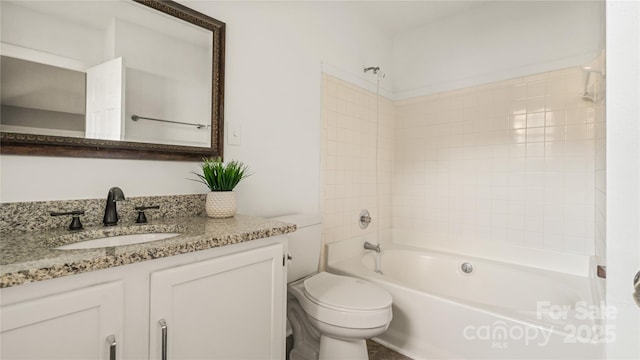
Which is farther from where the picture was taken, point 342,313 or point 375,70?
point 375,70

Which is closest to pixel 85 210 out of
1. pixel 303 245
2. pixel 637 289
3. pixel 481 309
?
pixel 303 245

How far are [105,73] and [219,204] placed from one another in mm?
672

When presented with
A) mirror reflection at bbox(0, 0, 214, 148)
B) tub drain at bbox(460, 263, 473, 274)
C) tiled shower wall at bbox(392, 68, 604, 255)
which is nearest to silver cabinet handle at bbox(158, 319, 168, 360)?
mirror reflection at bbox(0, 0, 214, 148)

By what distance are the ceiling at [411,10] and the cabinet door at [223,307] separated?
2.13 m

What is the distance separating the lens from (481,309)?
155cm

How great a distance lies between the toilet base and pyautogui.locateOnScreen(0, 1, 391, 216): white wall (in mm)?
776

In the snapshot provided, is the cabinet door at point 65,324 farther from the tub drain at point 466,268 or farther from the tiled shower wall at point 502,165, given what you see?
the tiled shower wall at point 502,165

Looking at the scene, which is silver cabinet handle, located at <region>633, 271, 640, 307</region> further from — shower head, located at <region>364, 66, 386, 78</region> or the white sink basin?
shower head, located at <region>364, 66, 386, 78</region>

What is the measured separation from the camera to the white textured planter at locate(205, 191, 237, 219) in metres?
1.33

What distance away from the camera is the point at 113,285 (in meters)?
0.74

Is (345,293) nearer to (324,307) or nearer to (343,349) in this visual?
(324,307)

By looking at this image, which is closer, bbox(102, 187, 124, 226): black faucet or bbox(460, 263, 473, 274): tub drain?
bbox(102, 187, 124, 226): black faucet

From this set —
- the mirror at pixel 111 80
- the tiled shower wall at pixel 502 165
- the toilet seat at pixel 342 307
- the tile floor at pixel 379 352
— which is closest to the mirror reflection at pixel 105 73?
the mirror at pixel 111 80

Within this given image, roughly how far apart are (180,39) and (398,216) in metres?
2.22
